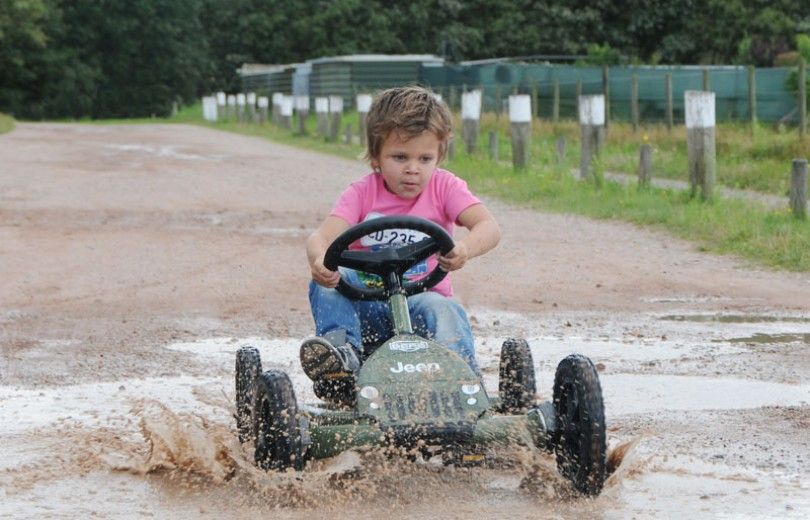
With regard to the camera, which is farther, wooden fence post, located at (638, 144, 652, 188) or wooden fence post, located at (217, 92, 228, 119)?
wooden fence post, located at (217, 92, 228, 119)

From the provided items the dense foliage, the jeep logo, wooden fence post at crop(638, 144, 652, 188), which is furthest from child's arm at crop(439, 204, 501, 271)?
the dense foliage

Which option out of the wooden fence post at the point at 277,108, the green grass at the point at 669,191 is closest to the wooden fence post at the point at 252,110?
the wooden fence post at the point at 277,108

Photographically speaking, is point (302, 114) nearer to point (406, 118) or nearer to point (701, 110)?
point (701, 110)

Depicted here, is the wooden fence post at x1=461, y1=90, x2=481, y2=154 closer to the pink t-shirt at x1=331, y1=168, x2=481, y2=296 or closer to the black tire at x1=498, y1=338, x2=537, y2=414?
the pink t-shirt at x1=331, y1=168, x2=481, y2=296

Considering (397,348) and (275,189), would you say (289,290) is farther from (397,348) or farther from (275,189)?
(275,189)

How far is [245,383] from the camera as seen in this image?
5.55 metres

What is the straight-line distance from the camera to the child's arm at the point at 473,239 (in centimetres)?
517

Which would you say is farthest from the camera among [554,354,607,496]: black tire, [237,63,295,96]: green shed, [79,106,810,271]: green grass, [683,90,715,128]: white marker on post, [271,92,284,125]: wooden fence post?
[237,63,295,96]: green shed

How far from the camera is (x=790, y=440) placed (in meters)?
5.57

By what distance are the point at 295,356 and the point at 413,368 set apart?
270cm

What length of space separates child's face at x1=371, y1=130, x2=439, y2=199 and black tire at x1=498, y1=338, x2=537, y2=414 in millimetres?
667

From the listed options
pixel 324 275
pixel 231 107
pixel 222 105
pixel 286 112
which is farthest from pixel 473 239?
pixel 222 105

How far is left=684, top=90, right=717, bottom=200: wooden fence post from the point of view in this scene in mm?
14562

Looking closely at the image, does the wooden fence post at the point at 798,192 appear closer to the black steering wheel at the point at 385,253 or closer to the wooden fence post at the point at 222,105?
the black steering wheel at the point at 385,253
